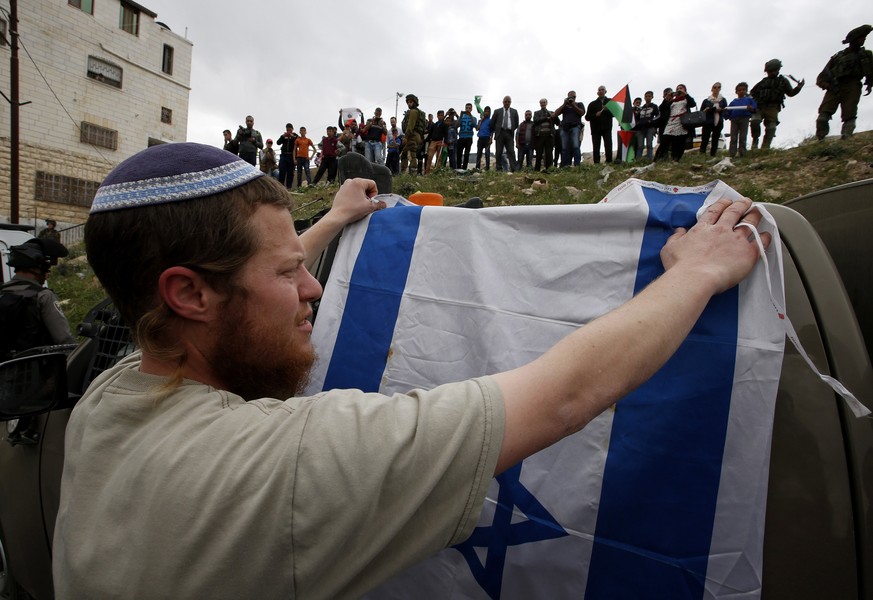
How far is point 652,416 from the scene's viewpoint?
3.76 ft

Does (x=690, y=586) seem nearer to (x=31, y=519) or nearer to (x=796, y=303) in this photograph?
(x=796, y=303)

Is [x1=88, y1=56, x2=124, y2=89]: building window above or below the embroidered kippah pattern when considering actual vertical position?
above

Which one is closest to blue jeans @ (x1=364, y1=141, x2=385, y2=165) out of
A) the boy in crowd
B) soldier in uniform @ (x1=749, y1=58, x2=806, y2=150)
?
the boy in crowd

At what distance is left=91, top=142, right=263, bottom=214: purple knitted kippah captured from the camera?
1052 mm

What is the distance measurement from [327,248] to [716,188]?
139cm

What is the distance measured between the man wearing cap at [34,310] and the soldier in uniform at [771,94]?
40.5ft

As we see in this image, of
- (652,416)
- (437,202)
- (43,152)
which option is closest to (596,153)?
(437,202)

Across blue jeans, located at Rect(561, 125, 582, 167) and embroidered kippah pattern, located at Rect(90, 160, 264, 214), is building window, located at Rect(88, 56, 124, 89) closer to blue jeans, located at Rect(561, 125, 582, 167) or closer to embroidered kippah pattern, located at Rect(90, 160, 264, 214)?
blue jeans, located at Rect(561, 125, 582, 167)

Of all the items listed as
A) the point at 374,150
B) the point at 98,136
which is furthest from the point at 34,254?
the point at 98,136

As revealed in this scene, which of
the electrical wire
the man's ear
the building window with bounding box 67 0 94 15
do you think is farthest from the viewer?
the building window with bounding box 67 0 94 15

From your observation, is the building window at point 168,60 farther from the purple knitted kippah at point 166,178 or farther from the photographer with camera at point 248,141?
the purple knitted kippah at point 166,178

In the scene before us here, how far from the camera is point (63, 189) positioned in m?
24.9

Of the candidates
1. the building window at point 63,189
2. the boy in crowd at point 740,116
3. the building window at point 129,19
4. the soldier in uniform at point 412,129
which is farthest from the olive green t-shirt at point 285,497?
the building window at point 129,19

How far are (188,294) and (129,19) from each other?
117 feet
